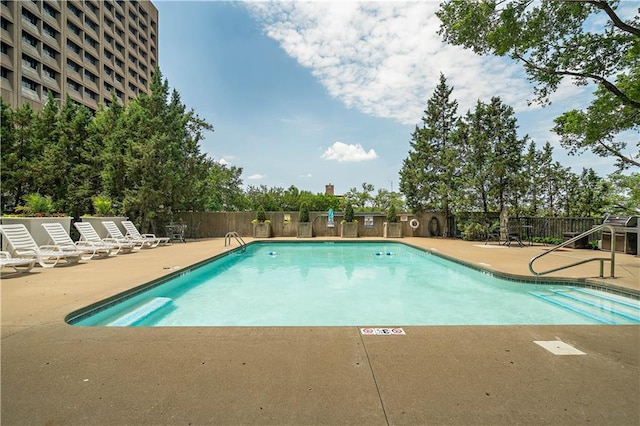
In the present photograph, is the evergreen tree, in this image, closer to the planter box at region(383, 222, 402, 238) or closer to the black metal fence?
the planter box at region(383, 222, 402, 238)

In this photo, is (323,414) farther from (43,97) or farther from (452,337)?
(43,97)

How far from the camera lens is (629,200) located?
2309 centimetres

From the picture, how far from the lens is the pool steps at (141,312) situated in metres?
4.48

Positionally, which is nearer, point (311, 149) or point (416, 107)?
point (416, 107)

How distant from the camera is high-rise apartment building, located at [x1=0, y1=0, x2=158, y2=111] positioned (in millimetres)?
26891

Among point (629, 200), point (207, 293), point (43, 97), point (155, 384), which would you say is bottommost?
point (207, 293)

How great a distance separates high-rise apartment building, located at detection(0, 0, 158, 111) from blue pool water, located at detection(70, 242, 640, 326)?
31.0 meters

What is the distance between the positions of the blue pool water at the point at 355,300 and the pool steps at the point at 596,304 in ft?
0.04

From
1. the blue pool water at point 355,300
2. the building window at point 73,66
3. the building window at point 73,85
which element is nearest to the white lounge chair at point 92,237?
the blue pool water at point 355,300

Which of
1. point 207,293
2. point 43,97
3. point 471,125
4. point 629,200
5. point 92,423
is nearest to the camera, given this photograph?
point 92,423

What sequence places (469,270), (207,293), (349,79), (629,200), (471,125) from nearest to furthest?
1. (207,293)
2. (469,270)
3. (349,79)
4. (471,125)
5. (629,200)

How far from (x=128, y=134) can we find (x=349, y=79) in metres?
10.3

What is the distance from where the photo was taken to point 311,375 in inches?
93.6

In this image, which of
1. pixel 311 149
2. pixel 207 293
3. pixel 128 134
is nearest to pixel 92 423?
pixel 207 293
